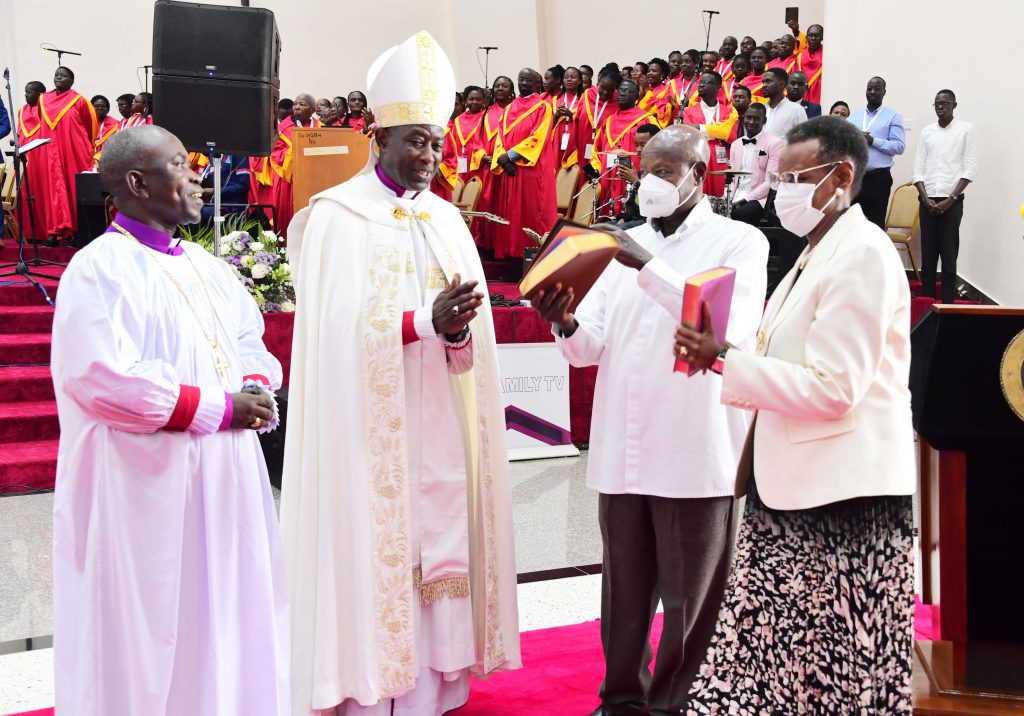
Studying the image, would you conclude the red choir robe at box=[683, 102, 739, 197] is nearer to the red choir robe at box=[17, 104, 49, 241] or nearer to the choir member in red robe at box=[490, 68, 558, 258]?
the choir member in red robe at box=[490, 68, 558, 258]

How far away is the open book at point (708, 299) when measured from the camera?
265cm

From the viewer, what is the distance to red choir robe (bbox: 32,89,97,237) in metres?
13.7

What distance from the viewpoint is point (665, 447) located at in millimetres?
3420

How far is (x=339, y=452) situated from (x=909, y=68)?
10652 mm

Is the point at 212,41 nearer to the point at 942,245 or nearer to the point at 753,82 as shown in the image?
the point at 753,82

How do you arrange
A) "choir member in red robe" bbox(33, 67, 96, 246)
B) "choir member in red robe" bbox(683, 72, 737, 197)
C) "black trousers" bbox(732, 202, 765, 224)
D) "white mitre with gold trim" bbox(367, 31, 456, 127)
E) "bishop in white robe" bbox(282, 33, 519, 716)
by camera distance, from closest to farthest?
"bishop in white robe" bbox(282, 33, 519, 716), "white mitre with gold trim" bbox(367, 31, 456, 127), "black trousers" bbox(732, 202, 765, 224), "choir member in red robe" bbox(683, 72, 737, 197), "choir member in red robe" bbox(33, 67, 96, 246)

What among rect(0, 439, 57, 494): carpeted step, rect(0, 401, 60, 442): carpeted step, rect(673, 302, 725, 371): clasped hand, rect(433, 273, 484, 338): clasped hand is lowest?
rect(0, 439, 57, 494): carpeted step

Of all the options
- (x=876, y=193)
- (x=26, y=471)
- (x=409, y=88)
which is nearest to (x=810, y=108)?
(x=876, y=193)

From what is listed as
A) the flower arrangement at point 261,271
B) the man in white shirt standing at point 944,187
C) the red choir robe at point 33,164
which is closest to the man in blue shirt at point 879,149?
the man in white shirt standing at point 944,187

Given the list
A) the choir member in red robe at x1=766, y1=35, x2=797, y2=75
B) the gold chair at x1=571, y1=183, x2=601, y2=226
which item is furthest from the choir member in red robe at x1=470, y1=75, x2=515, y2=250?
the choir member in red robe at x1=766, y1=35, x2=797, y2=75

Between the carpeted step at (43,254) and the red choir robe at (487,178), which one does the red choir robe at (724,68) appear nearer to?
the red choir robe at (487,178)

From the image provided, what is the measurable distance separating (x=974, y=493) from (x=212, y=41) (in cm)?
582

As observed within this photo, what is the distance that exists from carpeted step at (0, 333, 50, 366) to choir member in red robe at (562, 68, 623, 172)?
6.43 metres

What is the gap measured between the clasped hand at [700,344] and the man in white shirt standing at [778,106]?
8.70 meters
